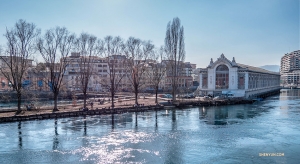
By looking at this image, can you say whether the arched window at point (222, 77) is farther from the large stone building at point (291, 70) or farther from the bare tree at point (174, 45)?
the large stone building at point (291, 70)

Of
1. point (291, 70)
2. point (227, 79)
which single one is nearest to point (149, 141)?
point (227, 79)

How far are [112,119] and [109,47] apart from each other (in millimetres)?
12138

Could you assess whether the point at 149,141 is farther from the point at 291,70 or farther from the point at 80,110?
the point at 291,70

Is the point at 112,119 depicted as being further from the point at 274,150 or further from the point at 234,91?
the point at 234,91

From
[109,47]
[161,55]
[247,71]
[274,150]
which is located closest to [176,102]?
[161,55]

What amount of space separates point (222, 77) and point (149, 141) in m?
37.0

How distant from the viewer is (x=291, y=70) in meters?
148

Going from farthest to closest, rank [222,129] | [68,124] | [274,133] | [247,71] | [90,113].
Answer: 1. [247,71]
2. [90,113]
3. [68,124]
4. [222,129]
5. [274,133]

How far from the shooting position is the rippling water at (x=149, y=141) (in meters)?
15.7

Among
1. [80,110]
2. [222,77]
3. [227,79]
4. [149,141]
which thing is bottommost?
[149,141]

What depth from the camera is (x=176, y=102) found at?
43.0 m

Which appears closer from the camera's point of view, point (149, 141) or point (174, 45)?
point (149, 141)

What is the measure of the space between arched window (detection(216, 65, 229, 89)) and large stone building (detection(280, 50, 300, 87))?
93154mm

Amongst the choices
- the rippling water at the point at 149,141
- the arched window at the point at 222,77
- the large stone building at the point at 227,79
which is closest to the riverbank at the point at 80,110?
the rippling water at the point at 149,141
